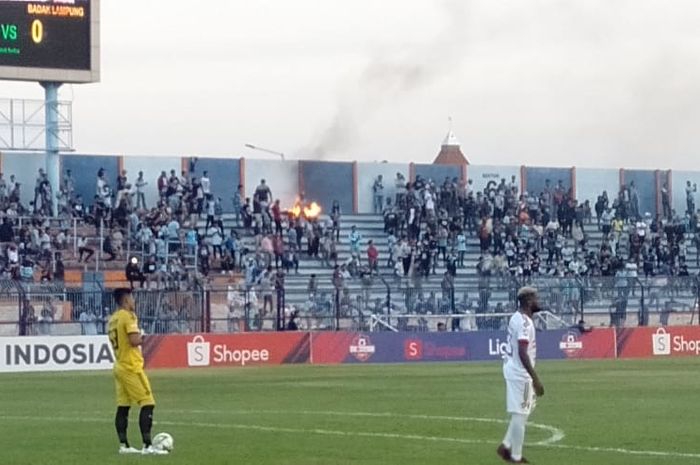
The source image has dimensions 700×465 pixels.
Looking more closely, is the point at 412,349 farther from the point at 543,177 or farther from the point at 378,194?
the point at 543,177

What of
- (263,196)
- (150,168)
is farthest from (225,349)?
(150,168)

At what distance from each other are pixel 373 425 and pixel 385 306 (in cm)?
2775

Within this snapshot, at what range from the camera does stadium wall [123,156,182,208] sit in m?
64.8

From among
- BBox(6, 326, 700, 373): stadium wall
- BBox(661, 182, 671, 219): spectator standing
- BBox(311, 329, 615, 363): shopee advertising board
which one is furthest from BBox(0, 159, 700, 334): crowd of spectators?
BBox(6, 326, 700, 373): stadium wall

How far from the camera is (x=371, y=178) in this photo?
7200cm

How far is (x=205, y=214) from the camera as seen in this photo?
62719 mm

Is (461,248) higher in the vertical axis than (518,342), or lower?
higher

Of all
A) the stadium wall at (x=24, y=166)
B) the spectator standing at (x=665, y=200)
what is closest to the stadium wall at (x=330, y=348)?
the stadium wall at (x=24, y=166)

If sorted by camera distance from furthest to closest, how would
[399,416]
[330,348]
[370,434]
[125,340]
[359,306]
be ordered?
[359,306] < [330,348] < [399,416] < [370,434] < [125,340]

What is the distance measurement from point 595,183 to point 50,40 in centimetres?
3188

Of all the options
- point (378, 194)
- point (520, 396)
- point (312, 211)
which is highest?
point (378, 194)

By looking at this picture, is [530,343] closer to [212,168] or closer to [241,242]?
[241,242]

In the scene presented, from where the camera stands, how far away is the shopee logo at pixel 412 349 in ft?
163

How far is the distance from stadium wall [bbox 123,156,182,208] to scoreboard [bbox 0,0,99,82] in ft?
31.9
